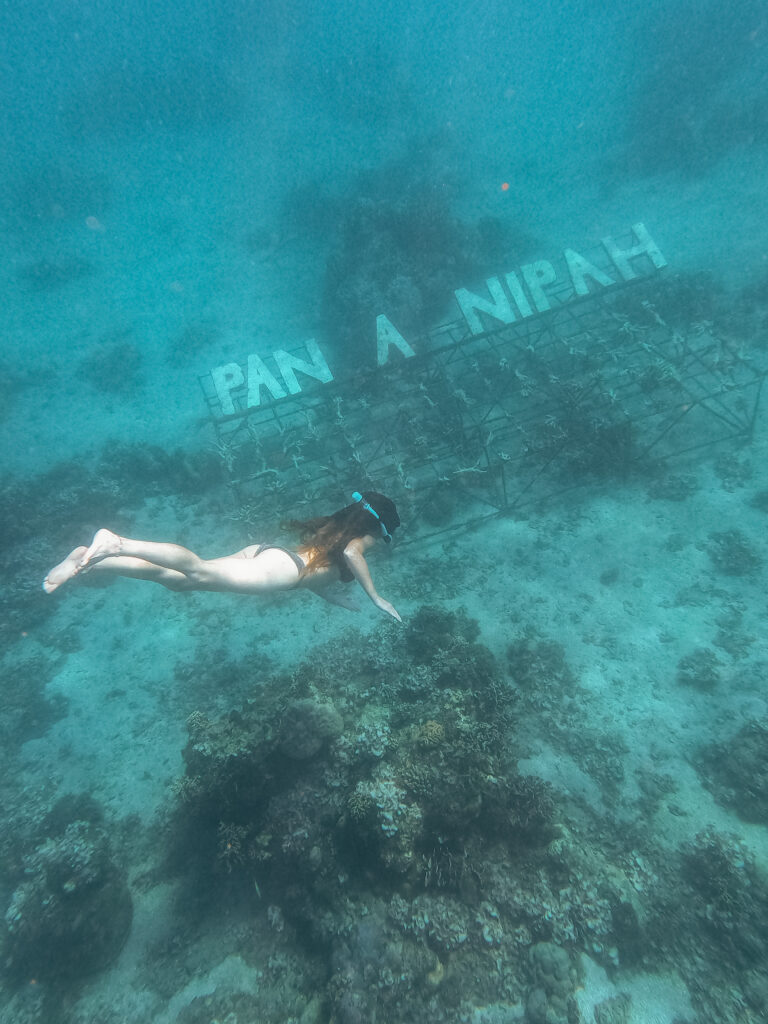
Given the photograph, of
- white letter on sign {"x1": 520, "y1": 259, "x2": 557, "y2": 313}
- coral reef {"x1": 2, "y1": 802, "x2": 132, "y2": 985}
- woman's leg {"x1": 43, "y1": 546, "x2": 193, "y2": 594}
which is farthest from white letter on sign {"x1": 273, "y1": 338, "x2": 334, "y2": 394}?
coral reef {"x1": 2, "y1": 802, "x2": 132, "y2": 985}

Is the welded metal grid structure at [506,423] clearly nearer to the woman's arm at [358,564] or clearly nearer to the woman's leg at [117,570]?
the woman's arm at [358,564]

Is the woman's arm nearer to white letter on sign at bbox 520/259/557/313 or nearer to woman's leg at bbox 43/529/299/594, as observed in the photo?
woman's leg at bbox 43/529/299/594

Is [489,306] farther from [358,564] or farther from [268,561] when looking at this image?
[268,561]

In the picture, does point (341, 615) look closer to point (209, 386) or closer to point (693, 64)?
point (209, 386)

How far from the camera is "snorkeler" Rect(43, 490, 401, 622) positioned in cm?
530

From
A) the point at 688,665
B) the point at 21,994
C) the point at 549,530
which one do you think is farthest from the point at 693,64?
the point at 21,994

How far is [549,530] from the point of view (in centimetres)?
1148

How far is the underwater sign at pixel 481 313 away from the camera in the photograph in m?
15.4

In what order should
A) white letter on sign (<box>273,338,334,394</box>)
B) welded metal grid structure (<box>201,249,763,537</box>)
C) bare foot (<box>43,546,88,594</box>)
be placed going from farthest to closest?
white letter on sign (<box>273,338,334,394</box>) < welded metal grid structure (<box>201,249,763,537</box>) < bare foot (<box>43,546,88,594</box>)

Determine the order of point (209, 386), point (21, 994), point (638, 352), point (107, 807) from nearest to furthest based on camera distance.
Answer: point (21, 994) → point (107, 807) → point (638, 352) → point (209, 386)

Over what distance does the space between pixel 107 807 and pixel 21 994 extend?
96.5 inches

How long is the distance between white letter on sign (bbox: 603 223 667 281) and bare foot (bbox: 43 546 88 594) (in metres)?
19.7

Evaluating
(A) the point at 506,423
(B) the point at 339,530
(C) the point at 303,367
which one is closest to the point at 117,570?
(B) the point at 339,530

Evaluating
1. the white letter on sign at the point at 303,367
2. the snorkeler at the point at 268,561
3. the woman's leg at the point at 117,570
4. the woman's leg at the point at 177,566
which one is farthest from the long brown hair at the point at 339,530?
the white letter on sign at the point at 303,367
